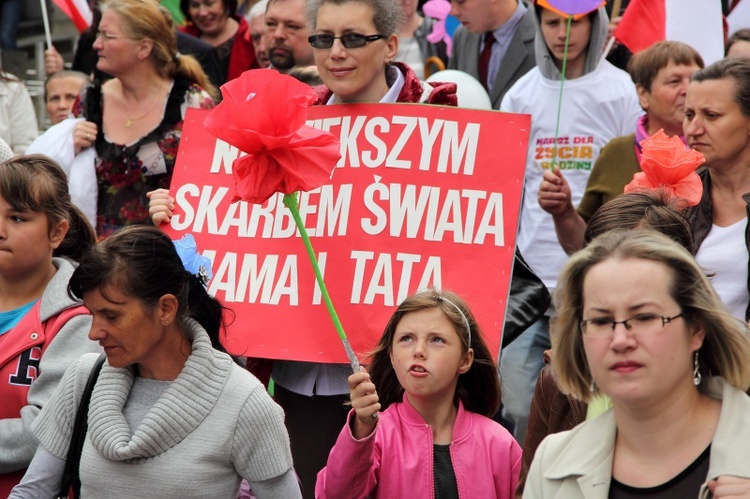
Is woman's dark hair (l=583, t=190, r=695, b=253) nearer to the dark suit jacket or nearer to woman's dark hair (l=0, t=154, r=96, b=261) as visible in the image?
woman's dark hair (l=0, t=154, r=96, b=261)

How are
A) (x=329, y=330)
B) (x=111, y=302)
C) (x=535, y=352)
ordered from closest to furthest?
(x=111, y=302) → (x=329, y=330) → (x=535, y=352)

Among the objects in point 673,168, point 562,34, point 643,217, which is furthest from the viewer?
point 562,34

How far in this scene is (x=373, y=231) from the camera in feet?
17.3

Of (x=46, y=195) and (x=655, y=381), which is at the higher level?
(x=46, y=195)

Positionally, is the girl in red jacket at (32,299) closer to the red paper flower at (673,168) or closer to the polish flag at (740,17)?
the red paper flower at (673,168)

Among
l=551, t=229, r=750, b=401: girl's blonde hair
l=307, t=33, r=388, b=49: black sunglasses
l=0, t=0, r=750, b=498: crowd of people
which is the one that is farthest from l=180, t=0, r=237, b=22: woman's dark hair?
l=551, t=229, r=750, b=401: girl's blonde hair

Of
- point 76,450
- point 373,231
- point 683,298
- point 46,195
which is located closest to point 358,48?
point 373,231

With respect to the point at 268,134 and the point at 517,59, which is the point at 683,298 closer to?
the point at 268,134

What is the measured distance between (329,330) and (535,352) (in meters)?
1.64

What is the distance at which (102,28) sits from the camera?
7.01 metres

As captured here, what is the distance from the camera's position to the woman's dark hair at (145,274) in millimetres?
4184

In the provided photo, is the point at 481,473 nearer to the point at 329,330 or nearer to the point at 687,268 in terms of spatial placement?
the point at 329,330

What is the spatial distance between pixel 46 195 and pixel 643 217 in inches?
86.3

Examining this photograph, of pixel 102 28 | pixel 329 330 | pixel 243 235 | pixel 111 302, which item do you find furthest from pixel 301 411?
pixel 102 28
